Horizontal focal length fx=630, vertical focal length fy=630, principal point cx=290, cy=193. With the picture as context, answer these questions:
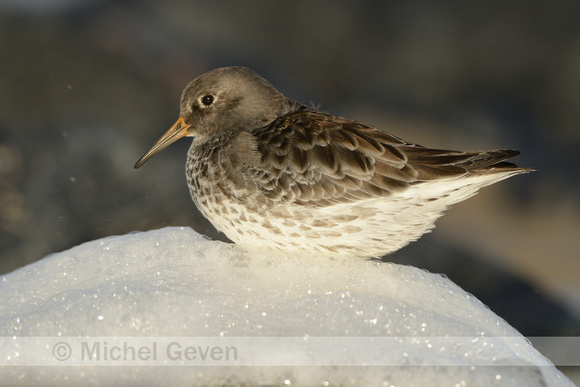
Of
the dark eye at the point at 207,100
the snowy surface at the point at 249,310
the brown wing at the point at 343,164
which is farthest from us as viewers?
the dark eye at the point at 207,100

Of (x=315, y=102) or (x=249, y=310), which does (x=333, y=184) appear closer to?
(x=249, y=310)

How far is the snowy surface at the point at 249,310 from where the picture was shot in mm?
2201

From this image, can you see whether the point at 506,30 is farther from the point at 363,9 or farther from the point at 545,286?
the point at 545,286

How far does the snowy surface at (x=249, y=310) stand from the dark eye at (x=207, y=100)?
68 centimetres

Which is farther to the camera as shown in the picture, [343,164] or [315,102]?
[315,102]

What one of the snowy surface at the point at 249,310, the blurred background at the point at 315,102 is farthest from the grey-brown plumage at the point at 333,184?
the blurred background at the point at 315,102

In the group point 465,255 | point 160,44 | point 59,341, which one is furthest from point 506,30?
point 59,341

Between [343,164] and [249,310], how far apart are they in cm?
75

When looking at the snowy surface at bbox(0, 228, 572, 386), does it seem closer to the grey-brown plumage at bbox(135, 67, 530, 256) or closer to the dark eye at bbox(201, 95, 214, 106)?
the grey-brown plumage at bbox(135, 67, 530, 256)

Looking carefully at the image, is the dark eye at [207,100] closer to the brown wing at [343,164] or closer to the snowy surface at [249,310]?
the brown wing at [343,164]

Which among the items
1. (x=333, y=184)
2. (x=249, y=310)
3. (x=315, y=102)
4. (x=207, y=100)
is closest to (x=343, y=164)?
(x=333, y=184)

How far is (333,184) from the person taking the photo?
8.87ft

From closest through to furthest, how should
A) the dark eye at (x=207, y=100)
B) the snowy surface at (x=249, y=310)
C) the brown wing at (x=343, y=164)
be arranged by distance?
the snowy surface at (x=249, y=310), the brown wing at (x=343, y=164), the dark eye at (x=207, y=100)

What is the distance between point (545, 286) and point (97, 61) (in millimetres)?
4113
